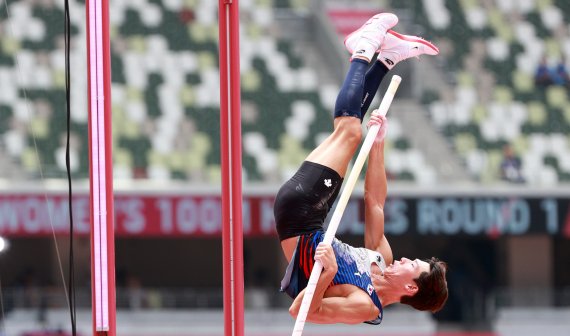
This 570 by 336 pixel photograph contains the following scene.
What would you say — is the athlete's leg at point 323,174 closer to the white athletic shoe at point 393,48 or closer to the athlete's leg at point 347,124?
the athlete's leg at point 347,124

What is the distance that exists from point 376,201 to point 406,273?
0.35 m

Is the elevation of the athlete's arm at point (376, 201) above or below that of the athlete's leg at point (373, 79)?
below

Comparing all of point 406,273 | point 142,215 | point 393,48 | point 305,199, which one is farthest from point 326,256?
point 142,215

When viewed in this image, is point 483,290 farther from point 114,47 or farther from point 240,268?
point 240,268

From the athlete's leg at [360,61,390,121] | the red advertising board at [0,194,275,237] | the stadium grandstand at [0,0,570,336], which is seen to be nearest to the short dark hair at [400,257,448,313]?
the athlete's leg at [360,61,390,121]

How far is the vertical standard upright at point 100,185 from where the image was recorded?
430cm

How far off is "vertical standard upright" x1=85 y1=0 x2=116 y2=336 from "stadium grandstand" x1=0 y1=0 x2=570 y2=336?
Answer: 6460 millimetres

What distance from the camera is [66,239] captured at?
12844 millimetres

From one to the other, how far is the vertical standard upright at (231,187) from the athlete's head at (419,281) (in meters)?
0.74

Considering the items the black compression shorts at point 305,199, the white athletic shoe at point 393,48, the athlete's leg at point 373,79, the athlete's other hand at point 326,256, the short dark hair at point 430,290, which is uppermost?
the white athletic shoe at point 393,48

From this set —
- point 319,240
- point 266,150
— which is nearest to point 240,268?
point 319,240

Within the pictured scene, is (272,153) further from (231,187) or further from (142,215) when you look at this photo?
(231,187)

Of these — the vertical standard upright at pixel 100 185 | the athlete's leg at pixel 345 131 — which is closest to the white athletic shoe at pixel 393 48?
the athlete's leg at pixel 345 131

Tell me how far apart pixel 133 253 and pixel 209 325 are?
3189 mm
